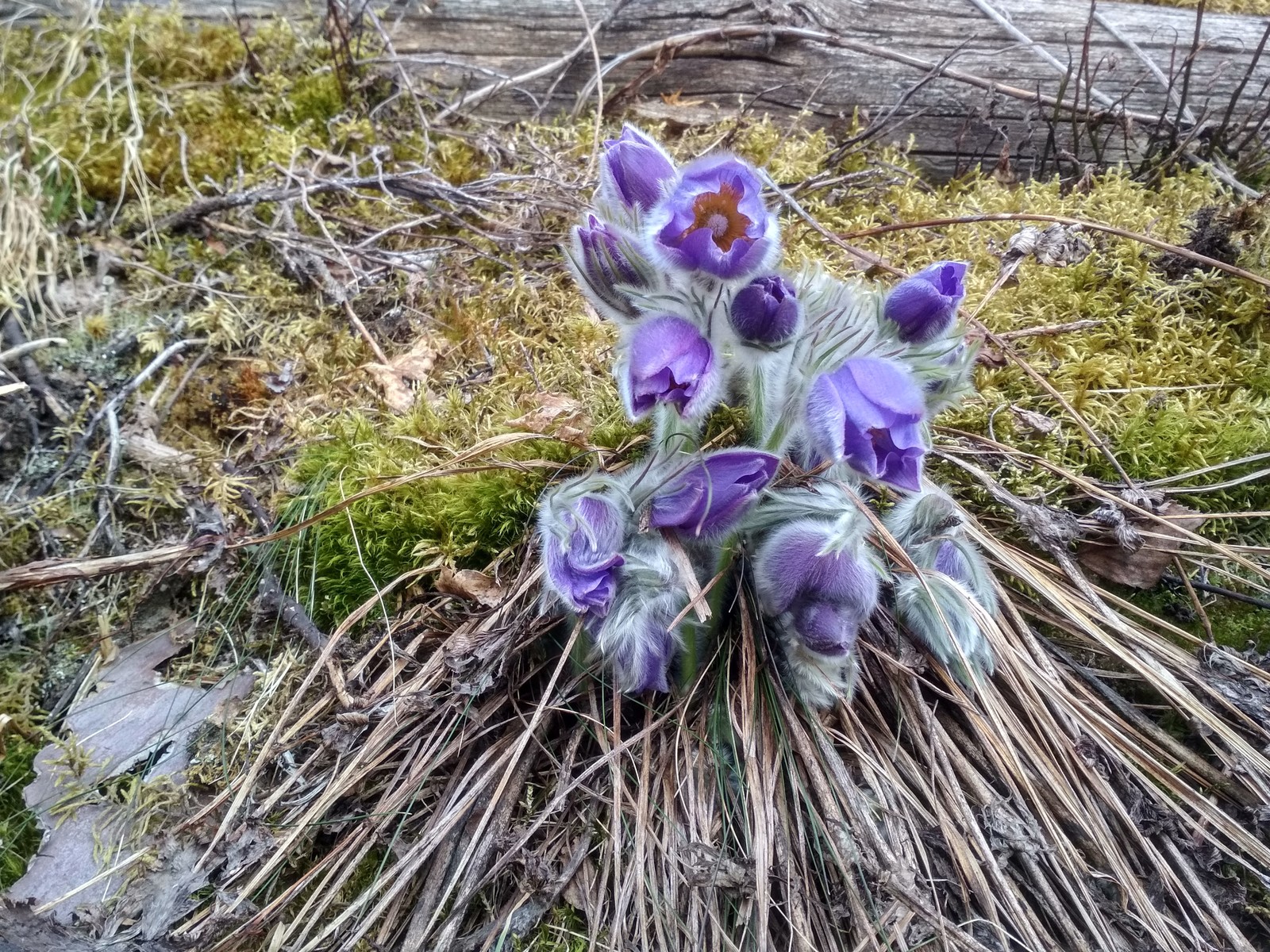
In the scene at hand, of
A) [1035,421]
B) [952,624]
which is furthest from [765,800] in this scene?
[1035,421]

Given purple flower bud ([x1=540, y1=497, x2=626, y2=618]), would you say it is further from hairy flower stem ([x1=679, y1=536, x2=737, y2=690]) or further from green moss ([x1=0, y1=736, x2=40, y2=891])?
green moss ([x1=0, y1=736, x2=40, y2=891])

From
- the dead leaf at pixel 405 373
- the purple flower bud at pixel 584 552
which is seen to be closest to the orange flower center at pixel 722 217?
the purple flower bud at pixel 584 552

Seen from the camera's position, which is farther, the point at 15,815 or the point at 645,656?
the point at 15,815

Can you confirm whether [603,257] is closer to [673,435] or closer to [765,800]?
[673,435]

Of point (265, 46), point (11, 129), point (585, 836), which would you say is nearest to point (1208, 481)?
point (585, 836)

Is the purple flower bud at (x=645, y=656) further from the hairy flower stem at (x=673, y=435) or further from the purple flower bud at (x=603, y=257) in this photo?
the purple flower bud at (x=603, y=257)

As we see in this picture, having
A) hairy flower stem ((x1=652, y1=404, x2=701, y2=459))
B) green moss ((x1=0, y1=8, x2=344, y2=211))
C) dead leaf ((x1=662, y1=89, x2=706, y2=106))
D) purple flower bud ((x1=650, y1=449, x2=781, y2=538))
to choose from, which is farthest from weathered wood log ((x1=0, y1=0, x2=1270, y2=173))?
purple flower bud ((x1=650, y1=449, x2=781, y2=538))
